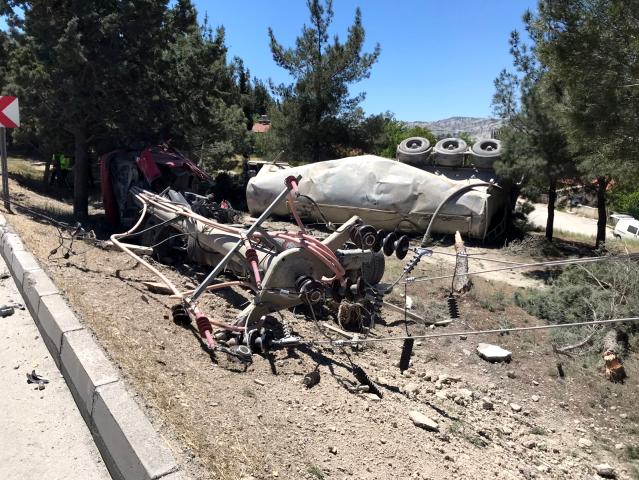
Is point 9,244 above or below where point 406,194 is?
below

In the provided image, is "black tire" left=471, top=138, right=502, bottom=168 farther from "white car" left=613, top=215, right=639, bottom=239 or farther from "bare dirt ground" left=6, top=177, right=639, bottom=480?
"white car" left=613, top=215, right=639, bottom=239

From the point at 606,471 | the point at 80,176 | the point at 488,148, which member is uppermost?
the point at 488,148

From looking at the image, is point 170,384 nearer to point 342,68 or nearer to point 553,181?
point 553,181

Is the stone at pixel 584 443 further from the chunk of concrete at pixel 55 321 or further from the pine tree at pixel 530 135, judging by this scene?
the pine tree at pixel 530 135

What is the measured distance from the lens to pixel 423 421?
4.52 m

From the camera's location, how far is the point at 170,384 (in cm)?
362

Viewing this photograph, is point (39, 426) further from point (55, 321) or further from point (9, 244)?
point (9, 244)

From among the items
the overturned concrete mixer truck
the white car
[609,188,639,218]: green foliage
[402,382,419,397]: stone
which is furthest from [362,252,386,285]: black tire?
[609,188,639,218]: green foliage

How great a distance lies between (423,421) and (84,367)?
109 inches

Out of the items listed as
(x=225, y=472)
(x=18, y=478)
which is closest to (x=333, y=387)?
(x=225, y=472)

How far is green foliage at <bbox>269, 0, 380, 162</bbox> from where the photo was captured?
2008cm

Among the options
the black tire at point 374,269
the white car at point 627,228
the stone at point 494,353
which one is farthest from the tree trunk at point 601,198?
the white car at point 627,228

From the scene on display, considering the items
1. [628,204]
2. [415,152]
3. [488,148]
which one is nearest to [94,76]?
[415,152]

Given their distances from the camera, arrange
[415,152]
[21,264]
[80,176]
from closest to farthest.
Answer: [21,264], [80,176], [415,152]
